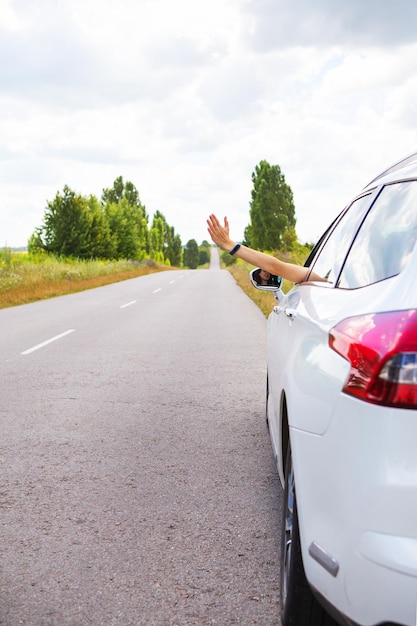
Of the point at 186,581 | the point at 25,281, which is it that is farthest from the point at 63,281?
the point at 186,581

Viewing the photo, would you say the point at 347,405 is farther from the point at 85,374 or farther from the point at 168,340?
the point at 168,340

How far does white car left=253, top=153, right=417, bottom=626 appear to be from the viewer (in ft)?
5.67

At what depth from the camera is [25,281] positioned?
982 inches

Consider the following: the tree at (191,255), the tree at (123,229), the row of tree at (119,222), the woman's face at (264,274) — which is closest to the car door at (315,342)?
the woman's face at (264,274)

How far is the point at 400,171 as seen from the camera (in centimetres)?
261

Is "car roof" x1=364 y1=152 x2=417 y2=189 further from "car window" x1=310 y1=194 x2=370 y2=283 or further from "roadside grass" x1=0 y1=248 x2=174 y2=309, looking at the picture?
"roadside grass" x1=0 y1=248 x2=174 y2=309

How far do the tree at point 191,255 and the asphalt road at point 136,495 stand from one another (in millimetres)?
182037

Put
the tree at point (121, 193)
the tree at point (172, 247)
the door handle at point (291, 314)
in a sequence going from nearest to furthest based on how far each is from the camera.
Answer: the door handle at point (291, 314) → the tree at point (121, 193) → the tree at point (172, 247)

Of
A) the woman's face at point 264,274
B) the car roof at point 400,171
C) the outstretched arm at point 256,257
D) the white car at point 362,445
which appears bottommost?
the white car at point 362,445

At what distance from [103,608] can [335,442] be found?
1.40 metres

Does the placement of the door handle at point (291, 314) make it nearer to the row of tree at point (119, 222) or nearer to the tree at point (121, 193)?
the row of tree at point (119, 222)

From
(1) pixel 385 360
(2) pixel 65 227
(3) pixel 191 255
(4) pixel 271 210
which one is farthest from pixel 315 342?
(3) pixel 191 255

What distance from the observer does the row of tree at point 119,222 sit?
4734 cm

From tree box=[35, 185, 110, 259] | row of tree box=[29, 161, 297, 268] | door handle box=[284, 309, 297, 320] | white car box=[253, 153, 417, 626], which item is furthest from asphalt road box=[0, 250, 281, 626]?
tree box=[35, 185, 110, 259]
